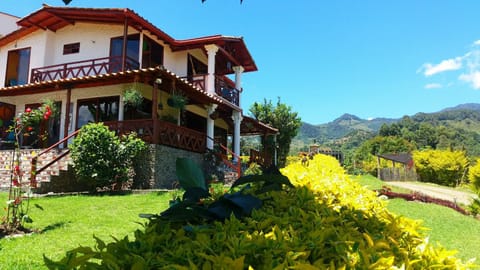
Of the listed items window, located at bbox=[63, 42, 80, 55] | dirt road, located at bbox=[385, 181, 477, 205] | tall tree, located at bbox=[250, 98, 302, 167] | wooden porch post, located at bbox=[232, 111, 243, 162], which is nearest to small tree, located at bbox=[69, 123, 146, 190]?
window, located at bbox=[63, 42, 80, 55]

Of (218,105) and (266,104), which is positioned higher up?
(266,104)

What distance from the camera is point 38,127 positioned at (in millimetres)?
15547

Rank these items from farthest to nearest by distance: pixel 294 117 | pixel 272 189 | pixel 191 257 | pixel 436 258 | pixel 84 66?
pixel 294 117 < pixel 84 66 < pixel 272 189 < pixel 436 258 < pixel 191 257

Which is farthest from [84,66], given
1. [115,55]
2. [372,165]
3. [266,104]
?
[372,165]

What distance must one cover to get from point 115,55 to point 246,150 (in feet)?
52.5

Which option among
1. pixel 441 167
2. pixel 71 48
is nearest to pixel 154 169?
pixel 71 48

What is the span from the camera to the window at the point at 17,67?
17.4 m

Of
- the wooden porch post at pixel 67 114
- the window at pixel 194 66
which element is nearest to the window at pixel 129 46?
the wooden porch post at pixel 67 114

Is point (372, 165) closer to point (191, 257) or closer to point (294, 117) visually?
point (294, 117)

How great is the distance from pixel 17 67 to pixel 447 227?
62.5 feet

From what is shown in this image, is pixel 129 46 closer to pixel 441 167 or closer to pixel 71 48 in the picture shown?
pixel 71 48

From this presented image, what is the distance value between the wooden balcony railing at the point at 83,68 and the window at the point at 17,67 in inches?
58.9

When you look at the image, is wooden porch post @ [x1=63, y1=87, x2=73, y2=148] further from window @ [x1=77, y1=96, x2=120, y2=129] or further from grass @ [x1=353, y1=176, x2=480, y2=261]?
grass @ [x1=353, y1=176, x2=480, y2=261]

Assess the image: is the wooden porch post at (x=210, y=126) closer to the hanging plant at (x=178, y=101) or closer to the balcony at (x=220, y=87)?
the balcony at (x=220, y=87)
